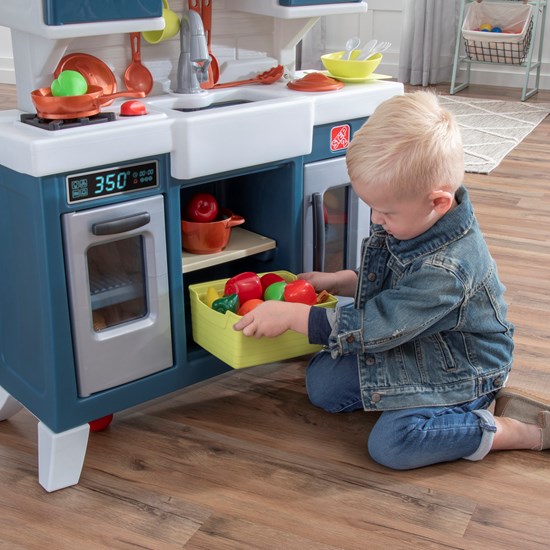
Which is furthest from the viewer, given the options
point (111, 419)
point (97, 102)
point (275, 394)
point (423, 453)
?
point (275, 394)

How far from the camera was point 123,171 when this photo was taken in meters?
1.39

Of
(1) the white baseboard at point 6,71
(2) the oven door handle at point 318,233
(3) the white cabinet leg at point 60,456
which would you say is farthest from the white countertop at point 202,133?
(1) the white baseboard at point 6,71

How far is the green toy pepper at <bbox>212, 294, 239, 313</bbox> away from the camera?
156 cm

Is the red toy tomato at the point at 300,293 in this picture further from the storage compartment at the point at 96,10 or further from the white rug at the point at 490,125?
the white rug at the point at 490,125

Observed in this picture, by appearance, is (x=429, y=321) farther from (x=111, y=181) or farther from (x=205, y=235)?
(x=111, y=181)

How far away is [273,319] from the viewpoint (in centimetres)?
147

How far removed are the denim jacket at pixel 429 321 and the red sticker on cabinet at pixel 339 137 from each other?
0.81ft

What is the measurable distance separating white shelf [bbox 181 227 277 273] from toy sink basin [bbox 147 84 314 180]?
0.65ft

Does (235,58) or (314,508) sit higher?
(235,58)

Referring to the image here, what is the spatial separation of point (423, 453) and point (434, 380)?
0.43 ft

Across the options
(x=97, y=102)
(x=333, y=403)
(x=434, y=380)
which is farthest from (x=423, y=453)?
(x=97, y=102)

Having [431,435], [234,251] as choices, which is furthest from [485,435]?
[234,251]

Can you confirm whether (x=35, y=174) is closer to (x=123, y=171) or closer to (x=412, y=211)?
(x=123, y=171)

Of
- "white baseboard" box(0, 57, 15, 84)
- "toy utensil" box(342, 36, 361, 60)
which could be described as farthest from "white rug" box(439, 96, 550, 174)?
"white baseboard" box(0, 57, 15, 84)
